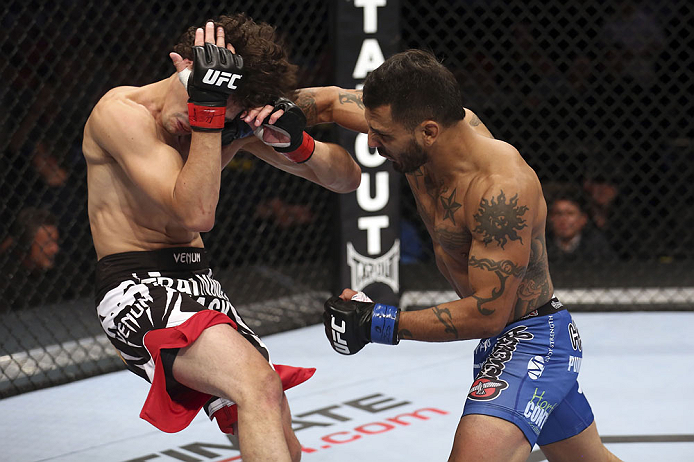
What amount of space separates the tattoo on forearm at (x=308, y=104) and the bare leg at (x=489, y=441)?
0.85 m

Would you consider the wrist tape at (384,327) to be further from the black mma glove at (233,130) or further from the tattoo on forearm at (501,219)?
the black mma glove at (233,130)

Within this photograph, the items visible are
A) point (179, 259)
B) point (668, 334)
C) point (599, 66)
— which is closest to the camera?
point (179, 259)

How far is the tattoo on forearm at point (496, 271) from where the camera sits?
1.63m

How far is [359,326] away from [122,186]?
63cm

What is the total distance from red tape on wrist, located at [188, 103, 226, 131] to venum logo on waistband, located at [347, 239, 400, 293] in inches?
86.7

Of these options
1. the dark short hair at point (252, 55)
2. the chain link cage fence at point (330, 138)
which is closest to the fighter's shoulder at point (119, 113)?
the dark short hair at point (252, 55)

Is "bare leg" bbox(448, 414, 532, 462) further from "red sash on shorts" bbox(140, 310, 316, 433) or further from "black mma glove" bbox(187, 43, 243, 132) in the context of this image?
"black mma glove" bbox(187, 43, 243, 132)

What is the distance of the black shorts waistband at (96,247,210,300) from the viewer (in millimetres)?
1873

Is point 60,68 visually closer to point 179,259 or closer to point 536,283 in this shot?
point 179,259

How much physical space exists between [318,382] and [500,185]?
5.44 ft

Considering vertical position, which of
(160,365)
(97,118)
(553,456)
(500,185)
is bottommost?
(160,365)

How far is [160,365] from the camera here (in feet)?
5.61

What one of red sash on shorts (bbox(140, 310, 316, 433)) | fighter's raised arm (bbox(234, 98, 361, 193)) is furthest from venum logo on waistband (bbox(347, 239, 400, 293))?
red sash on shorts (bbox(140, 310, 316, 433))

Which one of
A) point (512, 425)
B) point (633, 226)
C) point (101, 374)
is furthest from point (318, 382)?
point (633, 226)
